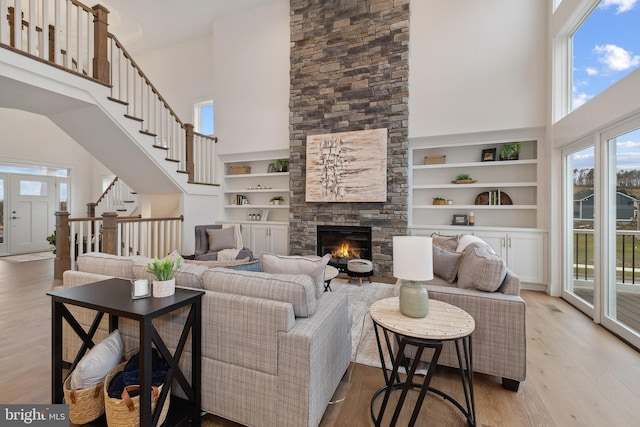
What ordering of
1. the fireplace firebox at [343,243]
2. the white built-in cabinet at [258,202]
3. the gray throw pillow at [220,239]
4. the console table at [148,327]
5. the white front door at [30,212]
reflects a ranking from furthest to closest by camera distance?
the white front door at [30,212] → the white built-in cabinet at [258,202] → the fireplace firebox at [343,243] → the gray throw pillow at [220,239] → the console table at [148,327]

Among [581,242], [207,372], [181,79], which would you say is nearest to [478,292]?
[207,372]

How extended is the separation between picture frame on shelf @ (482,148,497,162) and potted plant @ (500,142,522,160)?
0.36ft

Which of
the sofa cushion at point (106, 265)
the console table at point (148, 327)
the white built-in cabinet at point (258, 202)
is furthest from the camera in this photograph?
the white built-in cabinet at point (258, 202)

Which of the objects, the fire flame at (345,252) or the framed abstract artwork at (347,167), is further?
the fire flame at (345,252)

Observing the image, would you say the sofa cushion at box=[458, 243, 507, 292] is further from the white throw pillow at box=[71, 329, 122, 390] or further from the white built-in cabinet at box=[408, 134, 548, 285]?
the white built-in cabinet at box=[408, 134, 548, 285]

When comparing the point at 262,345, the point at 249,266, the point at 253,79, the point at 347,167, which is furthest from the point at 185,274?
the point at 253,79

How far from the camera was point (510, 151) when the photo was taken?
4.48m

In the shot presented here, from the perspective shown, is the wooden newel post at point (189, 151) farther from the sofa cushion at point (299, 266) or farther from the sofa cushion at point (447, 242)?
the sofa cushion at point (447, 242)

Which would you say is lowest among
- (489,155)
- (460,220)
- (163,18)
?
(460,220)

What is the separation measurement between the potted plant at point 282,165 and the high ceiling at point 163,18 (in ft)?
10.0

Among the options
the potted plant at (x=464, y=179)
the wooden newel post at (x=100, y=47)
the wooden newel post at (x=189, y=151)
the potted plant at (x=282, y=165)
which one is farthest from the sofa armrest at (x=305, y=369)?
the wooden newel post at (x=189, y=151)

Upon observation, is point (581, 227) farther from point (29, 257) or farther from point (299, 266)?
point (29, 257)

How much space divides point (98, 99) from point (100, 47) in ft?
2.54

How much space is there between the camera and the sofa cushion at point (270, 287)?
1569 millimetres
